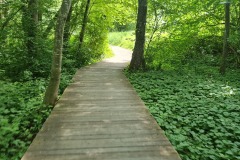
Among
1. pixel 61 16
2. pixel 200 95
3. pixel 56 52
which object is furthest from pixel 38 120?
pixel 200 95

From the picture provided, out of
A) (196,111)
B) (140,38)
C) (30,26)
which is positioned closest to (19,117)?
(196,111)

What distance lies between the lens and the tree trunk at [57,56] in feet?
16.4

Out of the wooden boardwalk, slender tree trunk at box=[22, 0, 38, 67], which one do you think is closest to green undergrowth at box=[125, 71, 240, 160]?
the wooden boardwalk

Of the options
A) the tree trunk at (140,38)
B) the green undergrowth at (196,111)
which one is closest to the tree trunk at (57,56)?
the green undergrowth at (196,111)

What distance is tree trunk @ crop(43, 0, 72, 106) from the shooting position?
4.99m

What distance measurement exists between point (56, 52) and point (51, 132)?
1925 mm

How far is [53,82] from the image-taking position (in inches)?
206

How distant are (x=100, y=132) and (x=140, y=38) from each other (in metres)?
6.14

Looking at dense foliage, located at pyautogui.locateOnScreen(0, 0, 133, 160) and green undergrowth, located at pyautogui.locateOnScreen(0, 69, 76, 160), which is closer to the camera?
green undergrowth, located at pyautogui.locateOnScreen(0, 69, 76, 160)

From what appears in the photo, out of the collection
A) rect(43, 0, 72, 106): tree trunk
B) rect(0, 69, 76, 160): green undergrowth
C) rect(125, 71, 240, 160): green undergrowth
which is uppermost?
rect(43, 0, 72, 106): tree trunk

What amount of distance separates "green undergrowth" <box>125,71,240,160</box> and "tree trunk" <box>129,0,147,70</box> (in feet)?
2.74

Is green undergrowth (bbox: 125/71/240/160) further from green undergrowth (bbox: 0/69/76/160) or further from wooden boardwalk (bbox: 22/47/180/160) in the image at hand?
green undergrowth (bbox: 0/69/76/160)

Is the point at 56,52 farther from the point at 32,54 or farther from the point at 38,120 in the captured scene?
the point at 32,54

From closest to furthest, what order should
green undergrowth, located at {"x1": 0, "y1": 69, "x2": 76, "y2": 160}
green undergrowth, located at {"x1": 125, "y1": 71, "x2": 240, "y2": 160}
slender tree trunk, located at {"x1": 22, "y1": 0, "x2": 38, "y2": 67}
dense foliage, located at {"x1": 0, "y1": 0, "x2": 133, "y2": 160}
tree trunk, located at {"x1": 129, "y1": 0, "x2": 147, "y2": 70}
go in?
1. green undergrowth, located at {"x1": 0, "y1": 69, "x2": 76, "y2": 160}
2. green undergrowth, located at {"x1": 125, "y1": 71, "x2": 240, "y2": 160}
3. dense foliage, located at {"x1": 0, "y1": 0, "x2": 133, "y2": 160}
4. slender tree trunk, located at {"x1": 22, "y1": 0, "x2": 38, "y2": 67}
5. tree trunk, located at {"x1": 129, "y1": 0, "x2": 147, "y2": 70}
